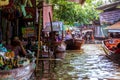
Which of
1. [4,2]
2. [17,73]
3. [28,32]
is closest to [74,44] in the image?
[28,32]

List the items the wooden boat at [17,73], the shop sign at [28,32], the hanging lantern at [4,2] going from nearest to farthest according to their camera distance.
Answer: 1. the hanging lantern at [4,2]
2. the wooden boat at [17,73]
3. the shop sign at [28,32]

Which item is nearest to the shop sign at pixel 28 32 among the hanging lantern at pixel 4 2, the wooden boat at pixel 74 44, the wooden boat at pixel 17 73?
the wooden boat at pixel 17 73

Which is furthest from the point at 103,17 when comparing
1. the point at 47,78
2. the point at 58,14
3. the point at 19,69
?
the point at 58,14

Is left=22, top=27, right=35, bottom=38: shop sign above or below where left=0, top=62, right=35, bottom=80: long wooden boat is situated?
above

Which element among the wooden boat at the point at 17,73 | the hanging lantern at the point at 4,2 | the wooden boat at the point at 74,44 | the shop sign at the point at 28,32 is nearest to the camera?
the hanging lantern at the point at 4,2

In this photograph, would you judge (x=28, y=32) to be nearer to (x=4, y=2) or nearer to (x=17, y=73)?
(x=17, y=73)

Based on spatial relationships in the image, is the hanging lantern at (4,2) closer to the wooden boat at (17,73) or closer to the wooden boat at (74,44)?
the wooden boat at (17,73)

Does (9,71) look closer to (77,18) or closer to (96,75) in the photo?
(96,75)

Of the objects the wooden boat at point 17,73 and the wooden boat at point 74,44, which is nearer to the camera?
the wooden boat at point 17,73

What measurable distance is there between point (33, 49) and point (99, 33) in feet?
92.4

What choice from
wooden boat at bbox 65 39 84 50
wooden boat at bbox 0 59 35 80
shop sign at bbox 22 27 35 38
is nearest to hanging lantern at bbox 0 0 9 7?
wooden boat at bbox 0 59 35 80

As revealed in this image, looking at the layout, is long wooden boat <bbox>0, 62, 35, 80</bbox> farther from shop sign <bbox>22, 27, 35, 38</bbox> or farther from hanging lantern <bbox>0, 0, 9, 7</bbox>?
shop sign <bbox>22, 27, 35, 38</bbox>

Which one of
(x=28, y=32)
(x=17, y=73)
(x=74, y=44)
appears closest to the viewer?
(x=17, y=73)

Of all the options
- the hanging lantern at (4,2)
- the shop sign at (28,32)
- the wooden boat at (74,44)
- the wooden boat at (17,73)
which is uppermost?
the hanging lantern at (4,2)
